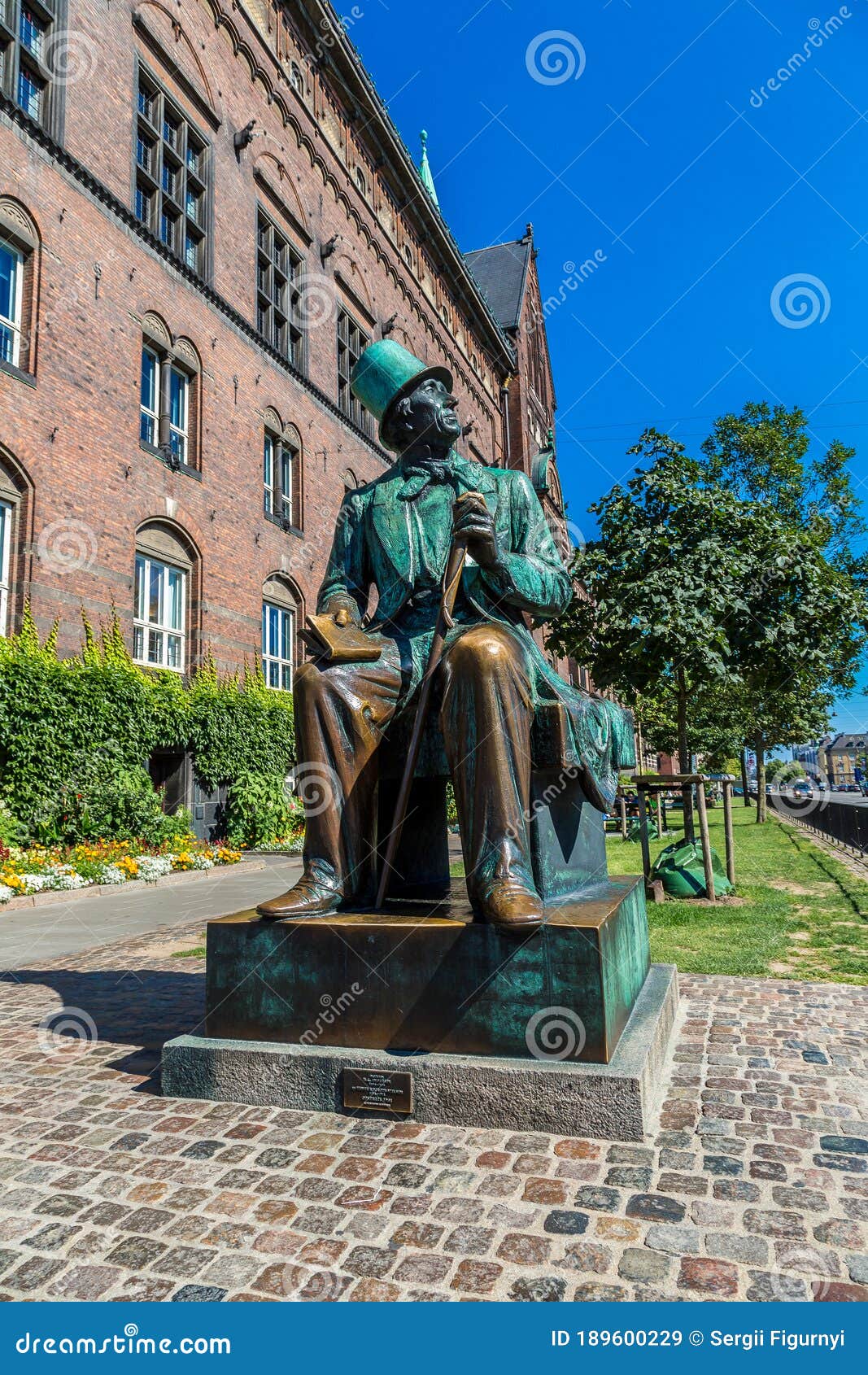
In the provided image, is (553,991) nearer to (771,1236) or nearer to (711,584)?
(771,1236)

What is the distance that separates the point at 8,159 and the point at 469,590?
1231 centimetres

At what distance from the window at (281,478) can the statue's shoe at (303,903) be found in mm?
16331

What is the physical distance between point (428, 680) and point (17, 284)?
40.1 ft

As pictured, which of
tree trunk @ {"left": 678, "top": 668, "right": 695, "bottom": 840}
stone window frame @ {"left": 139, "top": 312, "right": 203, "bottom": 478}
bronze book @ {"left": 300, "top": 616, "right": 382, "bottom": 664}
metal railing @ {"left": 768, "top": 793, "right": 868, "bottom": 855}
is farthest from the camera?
stone window frame @ {"left": 139, "top": 312, "right": 203, "bottom": 478}

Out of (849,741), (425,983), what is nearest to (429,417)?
(425,983)

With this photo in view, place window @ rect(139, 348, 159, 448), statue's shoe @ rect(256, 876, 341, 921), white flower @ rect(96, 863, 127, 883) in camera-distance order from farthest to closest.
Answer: window @ rect(139, 348, 159, 448) < white flower @ rect(96, 863, 127, 883) < statue's shoe @ rect(256, 876, 341, 921)

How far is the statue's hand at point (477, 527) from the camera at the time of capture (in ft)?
11.6

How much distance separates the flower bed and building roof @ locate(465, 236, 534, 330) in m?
37.1

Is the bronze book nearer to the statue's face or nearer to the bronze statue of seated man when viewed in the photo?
the bronze statue of seated man

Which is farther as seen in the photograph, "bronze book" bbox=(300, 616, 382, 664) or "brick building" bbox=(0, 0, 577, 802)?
"brick building" bbox=(0, 0, 577, 802)

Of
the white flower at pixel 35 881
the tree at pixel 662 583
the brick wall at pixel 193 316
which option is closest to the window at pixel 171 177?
the brick wall at pixel 193 316

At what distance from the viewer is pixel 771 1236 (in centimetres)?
223

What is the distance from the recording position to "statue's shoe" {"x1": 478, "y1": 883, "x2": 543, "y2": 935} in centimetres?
297

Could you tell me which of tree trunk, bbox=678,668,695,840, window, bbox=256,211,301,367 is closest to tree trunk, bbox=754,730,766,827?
tree trunk, bbox=678,668,695,840
